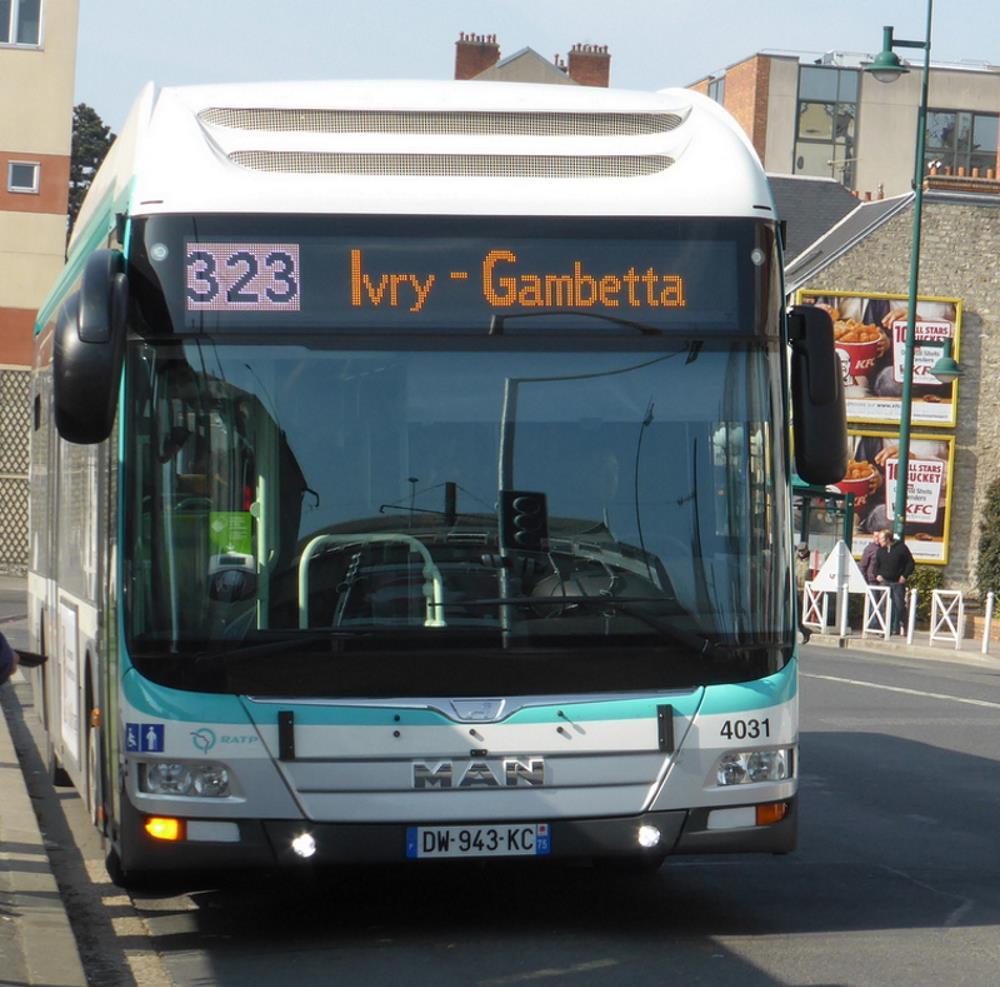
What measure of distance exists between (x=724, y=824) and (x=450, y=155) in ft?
8.50

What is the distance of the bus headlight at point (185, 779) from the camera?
7250 millimetres

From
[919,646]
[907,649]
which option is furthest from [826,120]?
[907,649]

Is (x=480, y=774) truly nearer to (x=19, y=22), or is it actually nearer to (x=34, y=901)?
(x=34, y=901)

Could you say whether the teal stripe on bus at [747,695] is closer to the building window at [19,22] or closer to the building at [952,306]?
the building window at [19,22]

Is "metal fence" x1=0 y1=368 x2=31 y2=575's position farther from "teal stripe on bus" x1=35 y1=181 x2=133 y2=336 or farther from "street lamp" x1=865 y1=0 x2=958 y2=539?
"teal stripe on bus" x1=35 y1=181 x2=133 y2=336

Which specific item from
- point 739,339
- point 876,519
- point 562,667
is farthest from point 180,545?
point 876,519

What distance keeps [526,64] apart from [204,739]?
216 feet

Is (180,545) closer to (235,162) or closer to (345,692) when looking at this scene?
(345,692)

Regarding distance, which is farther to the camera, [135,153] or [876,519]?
[876,519]

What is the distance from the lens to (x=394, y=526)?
7.32 m

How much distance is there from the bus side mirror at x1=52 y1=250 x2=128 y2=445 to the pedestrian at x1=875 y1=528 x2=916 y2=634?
27287 millimetres

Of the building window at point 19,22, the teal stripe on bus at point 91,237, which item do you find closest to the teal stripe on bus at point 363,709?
the teal stripe on bus at point 91,237

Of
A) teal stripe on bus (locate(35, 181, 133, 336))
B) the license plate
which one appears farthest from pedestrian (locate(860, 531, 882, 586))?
the license plate

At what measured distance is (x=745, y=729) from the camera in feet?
24.5
